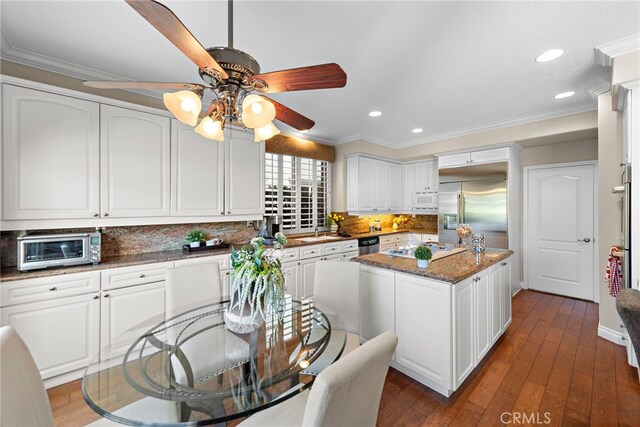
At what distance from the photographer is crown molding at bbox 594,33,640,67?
75.7 inches

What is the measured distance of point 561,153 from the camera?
160 inches

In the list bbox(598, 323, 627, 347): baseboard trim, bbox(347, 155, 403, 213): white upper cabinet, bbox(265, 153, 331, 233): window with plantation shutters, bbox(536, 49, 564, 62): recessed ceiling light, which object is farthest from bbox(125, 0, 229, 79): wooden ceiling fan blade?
bbox(598, 323, 627, 347): baseboard trim

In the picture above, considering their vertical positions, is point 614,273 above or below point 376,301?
above

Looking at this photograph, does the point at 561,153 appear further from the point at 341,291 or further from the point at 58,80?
the point at 58,80

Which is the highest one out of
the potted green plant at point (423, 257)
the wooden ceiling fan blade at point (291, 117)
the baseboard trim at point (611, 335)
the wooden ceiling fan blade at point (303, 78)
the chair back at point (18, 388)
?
the wooden ceiling fan blade at point (303, 78)

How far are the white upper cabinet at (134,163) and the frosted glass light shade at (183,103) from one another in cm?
154

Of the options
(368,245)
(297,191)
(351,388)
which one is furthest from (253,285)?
(368,245)

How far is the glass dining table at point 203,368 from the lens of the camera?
3.58 ft

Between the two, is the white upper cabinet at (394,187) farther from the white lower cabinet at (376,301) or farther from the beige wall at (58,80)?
the beige wall at (58,80)

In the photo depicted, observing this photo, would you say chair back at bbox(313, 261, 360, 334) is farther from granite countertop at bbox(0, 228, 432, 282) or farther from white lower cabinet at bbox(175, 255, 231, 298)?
granite countertop at bbox(0, 228, 432, 282)

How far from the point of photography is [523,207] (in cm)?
444

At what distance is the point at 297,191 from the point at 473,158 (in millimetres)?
2969

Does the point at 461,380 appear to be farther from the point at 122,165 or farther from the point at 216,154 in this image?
the point at 122,165

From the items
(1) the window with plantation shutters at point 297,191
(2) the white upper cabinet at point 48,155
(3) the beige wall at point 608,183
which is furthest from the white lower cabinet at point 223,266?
(3) the beige wall at point 608,183
